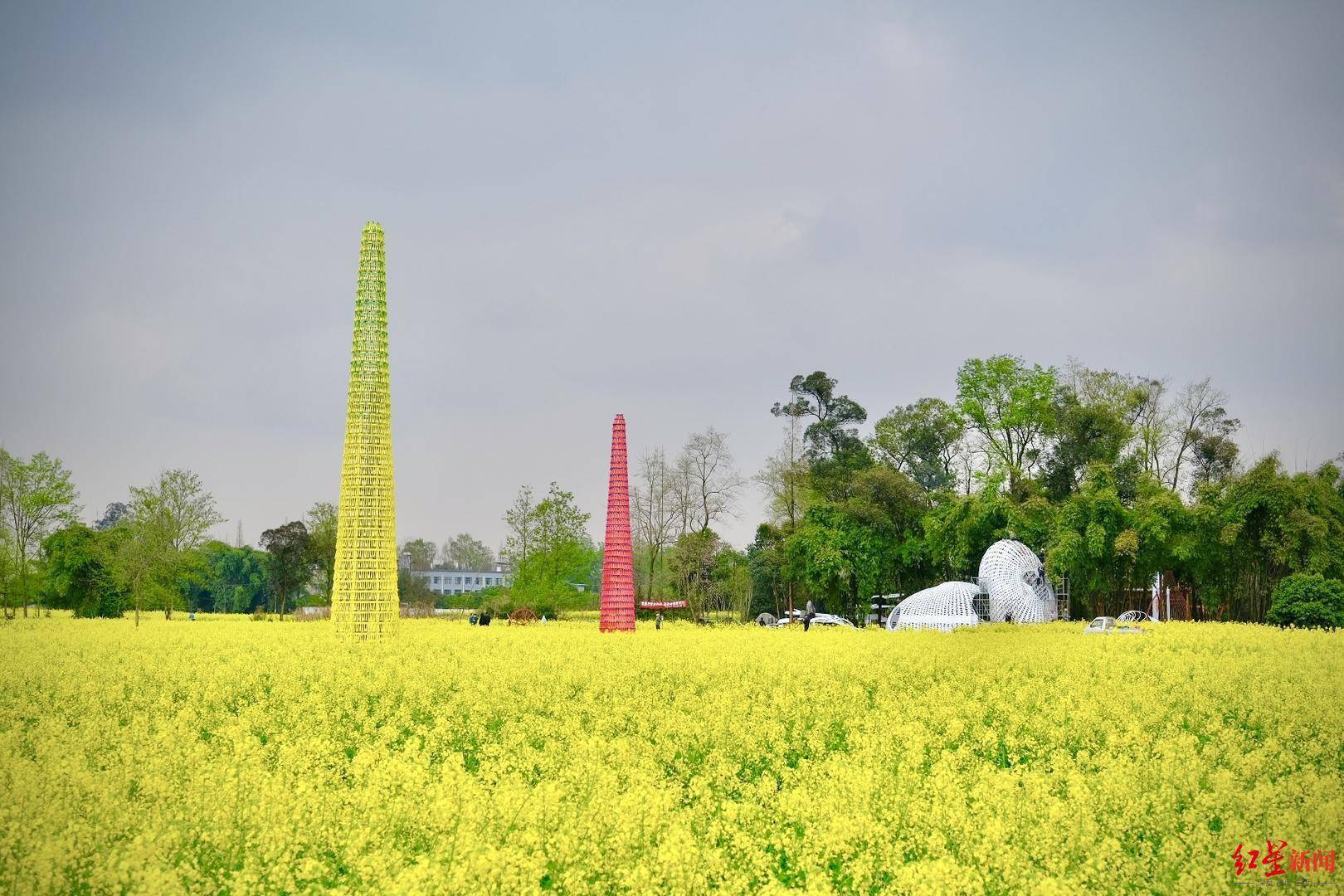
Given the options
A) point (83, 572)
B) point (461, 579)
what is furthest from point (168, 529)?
point (461, 579)

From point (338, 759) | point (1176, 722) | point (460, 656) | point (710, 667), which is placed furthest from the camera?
point (460, 656)

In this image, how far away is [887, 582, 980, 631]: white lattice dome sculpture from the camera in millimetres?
44688

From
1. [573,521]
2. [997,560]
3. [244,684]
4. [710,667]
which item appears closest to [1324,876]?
[710,667]

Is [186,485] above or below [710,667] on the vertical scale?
above

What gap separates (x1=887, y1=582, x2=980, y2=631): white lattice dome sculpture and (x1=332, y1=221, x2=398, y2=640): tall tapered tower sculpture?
80.1ft

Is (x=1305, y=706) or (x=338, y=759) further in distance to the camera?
(x=1305, y=706)

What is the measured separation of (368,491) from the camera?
27.9 meters

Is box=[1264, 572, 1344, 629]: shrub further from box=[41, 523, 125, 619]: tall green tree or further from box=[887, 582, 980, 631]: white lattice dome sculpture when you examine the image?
box=[41, 523, 125, 619]: tall green tree

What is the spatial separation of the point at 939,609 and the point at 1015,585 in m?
3.51

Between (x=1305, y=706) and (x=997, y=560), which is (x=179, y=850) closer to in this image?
(x=1305, y=706)

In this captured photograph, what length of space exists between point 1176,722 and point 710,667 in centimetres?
915

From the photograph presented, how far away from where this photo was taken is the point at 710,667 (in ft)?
72.4

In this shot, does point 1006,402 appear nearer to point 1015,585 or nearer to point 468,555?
point 1015,585

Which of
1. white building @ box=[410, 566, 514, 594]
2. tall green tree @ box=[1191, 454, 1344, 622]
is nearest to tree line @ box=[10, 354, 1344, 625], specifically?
tall green tree @ box=[1191, 454, 1344, 622]
